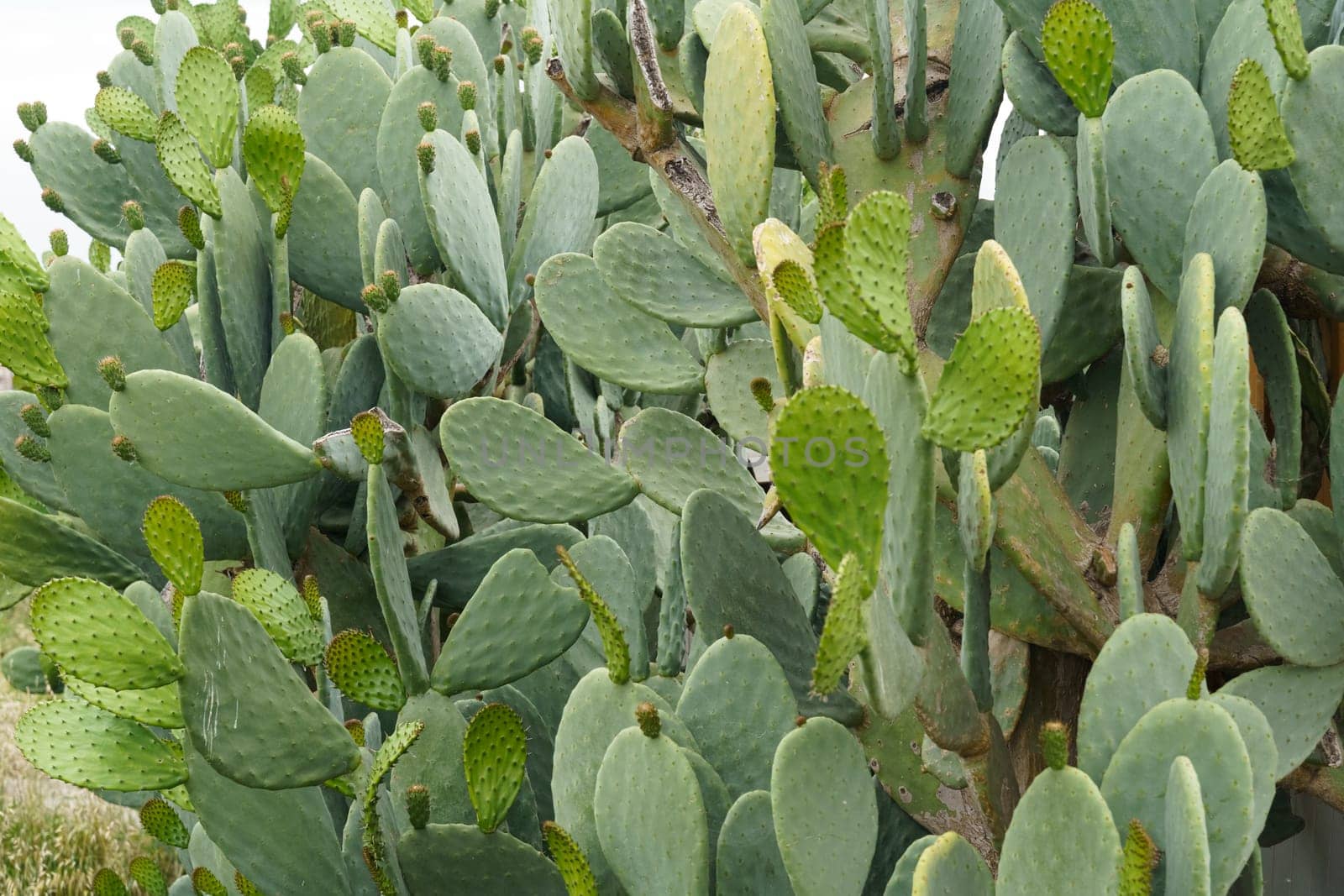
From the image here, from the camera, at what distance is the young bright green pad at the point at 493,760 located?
1.26 meters

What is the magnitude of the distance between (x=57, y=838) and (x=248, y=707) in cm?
318

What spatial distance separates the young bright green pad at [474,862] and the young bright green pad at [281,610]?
264mm

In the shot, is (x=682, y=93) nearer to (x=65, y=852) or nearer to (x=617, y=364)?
(x=617, y=364)

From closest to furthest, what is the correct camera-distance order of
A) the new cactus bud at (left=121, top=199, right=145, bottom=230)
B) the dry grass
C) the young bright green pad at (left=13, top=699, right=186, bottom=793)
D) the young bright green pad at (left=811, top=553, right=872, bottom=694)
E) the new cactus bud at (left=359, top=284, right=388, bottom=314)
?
the young bright green pad at (left=811, top=553, right=872, bottom=694), the young bright green pad at (left=13, top=699, right=186, bottom=793), the new cactus bud at (left=359, top=284, right=388, bottom=314), the new cactus bud at (left=121, top=199, right=145, bottom=230), the dry grass

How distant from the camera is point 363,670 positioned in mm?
1413

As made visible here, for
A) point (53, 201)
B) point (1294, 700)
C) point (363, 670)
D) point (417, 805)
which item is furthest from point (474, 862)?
point (53, 201)

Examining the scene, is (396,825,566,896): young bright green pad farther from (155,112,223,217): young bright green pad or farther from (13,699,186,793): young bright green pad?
(155,112,223,217): young bright green pad

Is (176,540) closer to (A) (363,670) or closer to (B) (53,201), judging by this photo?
(A) (363,670)

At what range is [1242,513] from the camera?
3.25 feet

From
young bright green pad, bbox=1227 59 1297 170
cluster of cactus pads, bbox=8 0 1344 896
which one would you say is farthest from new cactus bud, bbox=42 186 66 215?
young bright green pad, bbox=1227 59 1297 170

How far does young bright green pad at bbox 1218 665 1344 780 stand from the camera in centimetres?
107

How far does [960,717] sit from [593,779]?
1.29 feet

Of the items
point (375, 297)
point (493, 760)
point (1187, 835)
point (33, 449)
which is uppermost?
point (375, 297)

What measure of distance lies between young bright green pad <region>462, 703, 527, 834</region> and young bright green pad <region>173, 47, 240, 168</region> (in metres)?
0.85
